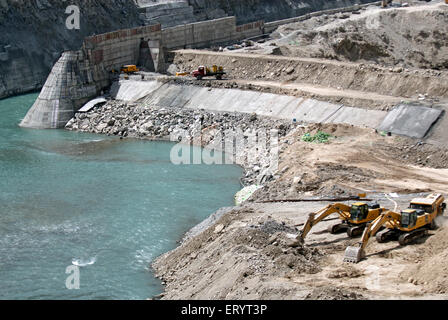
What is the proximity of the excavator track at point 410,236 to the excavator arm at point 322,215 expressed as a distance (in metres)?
2.20

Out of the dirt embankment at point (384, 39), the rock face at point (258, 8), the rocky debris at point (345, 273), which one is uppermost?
the rock face at point (258, 8)

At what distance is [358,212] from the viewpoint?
24.6 metres

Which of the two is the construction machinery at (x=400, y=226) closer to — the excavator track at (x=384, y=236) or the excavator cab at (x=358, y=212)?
the excavator track at (x=384, y=236)

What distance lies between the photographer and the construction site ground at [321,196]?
20312mm

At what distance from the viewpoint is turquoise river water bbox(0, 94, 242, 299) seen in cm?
2519

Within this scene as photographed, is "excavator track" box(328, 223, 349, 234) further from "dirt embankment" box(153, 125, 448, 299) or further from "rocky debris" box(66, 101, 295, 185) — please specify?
"rocky debris" box(66, 101, 295, 185)

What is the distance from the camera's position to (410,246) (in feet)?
76.7

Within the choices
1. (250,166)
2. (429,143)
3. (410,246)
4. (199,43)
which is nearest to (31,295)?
(410,246)

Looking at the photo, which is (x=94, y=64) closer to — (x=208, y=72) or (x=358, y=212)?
(x=208, y=72)

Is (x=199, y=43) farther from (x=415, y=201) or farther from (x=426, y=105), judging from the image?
(x=415, y=201)

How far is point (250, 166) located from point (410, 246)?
16.8 m

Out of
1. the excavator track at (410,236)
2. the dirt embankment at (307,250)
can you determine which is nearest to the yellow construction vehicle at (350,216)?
the dirt embankment at (307,250)

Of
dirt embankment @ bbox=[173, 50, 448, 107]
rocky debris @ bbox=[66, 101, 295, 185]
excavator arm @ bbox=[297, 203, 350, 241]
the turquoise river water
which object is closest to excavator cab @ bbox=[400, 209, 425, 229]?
excavator arm @ bbox=[297, 203, 350, 241]

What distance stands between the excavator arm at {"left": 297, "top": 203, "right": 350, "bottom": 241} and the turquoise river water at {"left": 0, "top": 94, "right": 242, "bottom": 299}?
521cm
